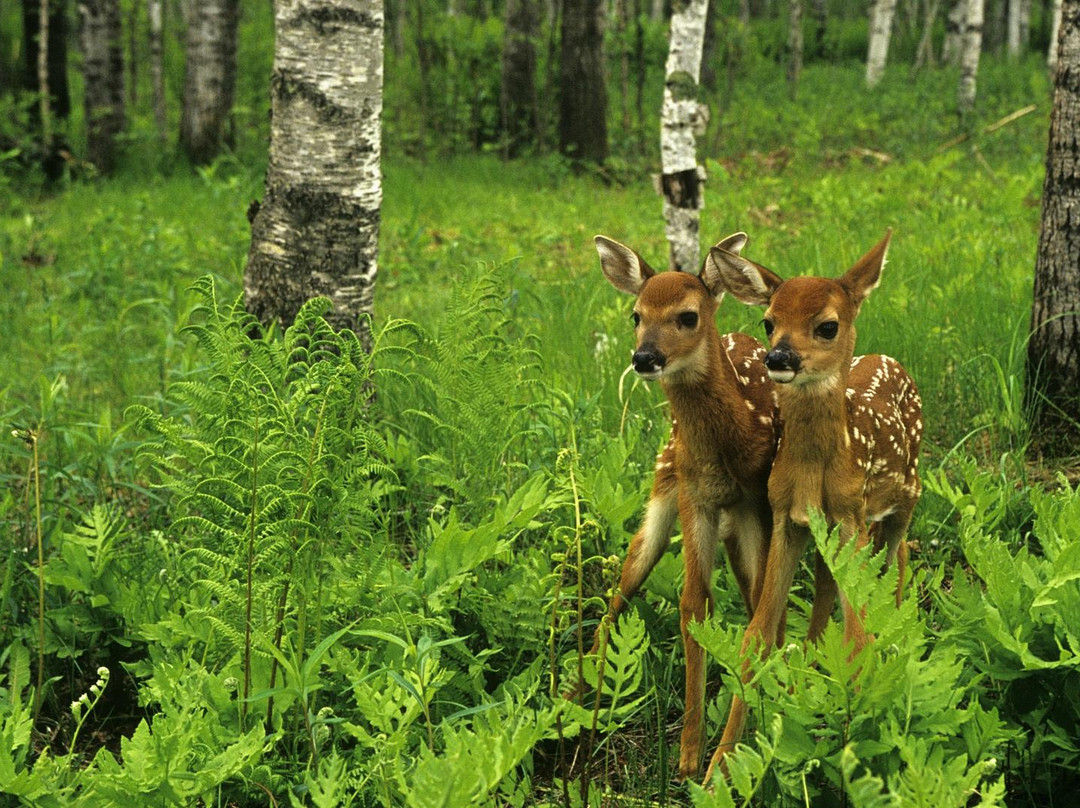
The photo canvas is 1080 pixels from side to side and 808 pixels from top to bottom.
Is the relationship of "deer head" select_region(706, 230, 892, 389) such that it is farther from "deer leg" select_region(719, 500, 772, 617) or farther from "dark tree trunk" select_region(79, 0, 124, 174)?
"dark tree trunk" select_region(79, 0, 124, 174)

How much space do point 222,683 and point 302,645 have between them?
0.78 ft

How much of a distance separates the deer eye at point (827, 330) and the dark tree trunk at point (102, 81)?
13481 mm

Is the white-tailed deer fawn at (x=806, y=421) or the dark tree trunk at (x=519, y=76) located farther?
the dark tree trunk at (x=519, y=76)

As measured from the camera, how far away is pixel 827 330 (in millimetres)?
2768

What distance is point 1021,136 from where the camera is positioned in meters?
16.4

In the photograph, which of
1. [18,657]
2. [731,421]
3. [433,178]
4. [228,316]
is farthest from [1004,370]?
[433,178]

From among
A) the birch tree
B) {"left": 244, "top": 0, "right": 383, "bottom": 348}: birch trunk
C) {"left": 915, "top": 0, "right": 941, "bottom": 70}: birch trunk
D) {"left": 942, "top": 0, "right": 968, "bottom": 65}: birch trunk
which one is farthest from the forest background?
the birch tree

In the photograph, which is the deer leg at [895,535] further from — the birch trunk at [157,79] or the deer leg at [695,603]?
the birch trunk at [157,79]

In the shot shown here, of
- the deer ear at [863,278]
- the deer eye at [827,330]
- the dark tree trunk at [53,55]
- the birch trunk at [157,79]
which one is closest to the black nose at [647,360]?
the deer eye at [827,330]

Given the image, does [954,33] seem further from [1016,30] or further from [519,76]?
[519,76]

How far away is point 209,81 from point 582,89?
4.66m

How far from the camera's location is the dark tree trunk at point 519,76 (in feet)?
54.3

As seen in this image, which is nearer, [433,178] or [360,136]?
[360,136]

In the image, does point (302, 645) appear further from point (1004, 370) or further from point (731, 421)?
point (1004, 370)
